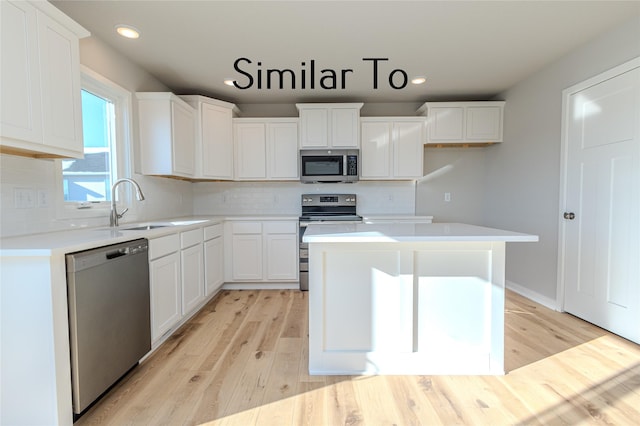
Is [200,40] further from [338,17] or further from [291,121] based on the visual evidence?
[291,121]

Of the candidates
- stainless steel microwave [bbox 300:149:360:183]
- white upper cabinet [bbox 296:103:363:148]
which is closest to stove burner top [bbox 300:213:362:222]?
stainless steel microwave [bbox 300:149:360:183]

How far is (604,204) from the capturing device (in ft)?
7.97

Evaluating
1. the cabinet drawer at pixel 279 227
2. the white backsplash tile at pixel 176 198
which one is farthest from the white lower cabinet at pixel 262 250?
the white backsplash tile at pixel 176 198

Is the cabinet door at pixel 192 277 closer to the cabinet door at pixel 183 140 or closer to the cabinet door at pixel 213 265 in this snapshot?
the cabinet door at pixel 213 265

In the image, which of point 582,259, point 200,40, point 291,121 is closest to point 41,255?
point 200,40

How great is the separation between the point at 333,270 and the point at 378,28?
6.04 feet

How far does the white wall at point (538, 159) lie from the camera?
2533mm

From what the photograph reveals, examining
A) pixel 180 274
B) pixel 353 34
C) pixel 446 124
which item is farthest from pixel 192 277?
pixel 446 124

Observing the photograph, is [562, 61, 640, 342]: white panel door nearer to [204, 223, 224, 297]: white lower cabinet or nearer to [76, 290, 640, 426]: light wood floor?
[76, 290, 640, 426]: light wood floor

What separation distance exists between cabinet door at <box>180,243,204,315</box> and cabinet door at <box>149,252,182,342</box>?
0.28 ft

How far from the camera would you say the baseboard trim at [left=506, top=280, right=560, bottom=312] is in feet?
9.56

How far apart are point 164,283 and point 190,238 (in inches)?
21.0

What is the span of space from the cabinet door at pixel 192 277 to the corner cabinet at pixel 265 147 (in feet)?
4.40

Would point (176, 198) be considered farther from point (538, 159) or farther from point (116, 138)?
point (538, 159)
